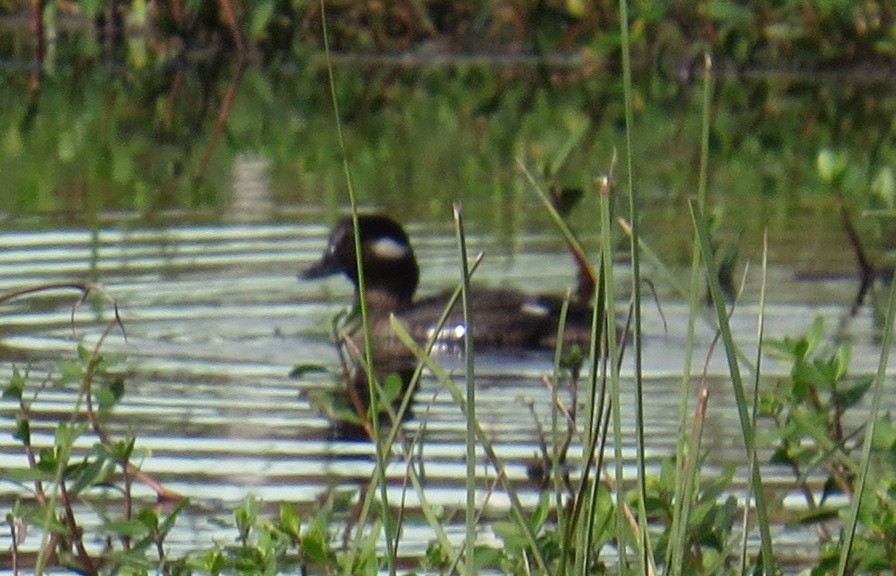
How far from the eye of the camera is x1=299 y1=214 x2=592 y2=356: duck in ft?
27.3

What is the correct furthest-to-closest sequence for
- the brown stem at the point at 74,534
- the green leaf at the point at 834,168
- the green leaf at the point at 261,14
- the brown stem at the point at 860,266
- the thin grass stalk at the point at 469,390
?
1. the green leaf at the point at 261,14
2. the brown stem at the point at 860,266
3. the green leaf at the point at 834,168
4. the brown stem at the point at 74,534
5. the thin grass stalk at the point at 469,390

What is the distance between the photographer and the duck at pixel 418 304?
8.32m

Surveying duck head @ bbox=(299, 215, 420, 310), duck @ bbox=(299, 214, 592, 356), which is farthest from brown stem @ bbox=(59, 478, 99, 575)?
duck head @ bbox=(299, 215, 420, 310)

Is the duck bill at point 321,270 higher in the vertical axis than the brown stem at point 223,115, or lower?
higher

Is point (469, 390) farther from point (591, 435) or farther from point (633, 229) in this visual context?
point (633, 229)

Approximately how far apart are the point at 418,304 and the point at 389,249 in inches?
11.4

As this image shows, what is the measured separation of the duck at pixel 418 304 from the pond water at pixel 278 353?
0.36ft

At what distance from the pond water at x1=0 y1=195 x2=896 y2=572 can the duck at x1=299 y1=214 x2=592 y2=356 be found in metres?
0.11

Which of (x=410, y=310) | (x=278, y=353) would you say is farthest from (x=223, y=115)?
(x=278, y=353)

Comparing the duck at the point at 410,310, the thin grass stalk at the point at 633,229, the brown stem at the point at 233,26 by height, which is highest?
the thin grass stalk at the point at 633,229

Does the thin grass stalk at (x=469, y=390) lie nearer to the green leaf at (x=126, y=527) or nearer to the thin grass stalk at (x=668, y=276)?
the thin grass stalk at (x=668, y=276)

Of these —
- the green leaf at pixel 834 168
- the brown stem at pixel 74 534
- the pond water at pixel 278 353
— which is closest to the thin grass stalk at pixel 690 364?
the pond water at pixel 278 353

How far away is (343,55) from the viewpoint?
20000 mm

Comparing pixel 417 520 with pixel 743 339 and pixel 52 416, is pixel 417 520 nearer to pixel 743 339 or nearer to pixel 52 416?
pixel 52 416
